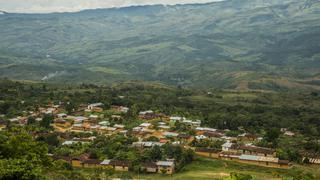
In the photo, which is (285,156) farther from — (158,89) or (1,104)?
(158,89)

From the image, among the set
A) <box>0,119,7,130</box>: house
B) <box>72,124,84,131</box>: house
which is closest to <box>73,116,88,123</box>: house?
<box>72,124,84,131</box>: house

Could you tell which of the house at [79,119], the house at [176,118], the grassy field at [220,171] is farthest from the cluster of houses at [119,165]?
the house at [176,118]

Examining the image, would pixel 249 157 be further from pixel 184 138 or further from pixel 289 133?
pixel 289 133

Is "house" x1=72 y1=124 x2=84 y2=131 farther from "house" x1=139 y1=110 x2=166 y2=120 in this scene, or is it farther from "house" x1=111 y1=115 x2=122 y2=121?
"house" x1=139 y1=110 x2=166 y2=120

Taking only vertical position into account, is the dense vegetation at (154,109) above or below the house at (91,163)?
above

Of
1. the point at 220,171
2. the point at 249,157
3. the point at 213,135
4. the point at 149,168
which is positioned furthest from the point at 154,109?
the point at 220,171

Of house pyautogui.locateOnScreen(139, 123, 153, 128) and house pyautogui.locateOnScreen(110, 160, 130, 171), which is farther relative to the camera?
house pyautogui.locateOnScreen(139, 123, 153, 128)

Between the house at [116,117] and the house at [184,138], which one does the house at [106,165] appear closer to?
the house at [184,138]

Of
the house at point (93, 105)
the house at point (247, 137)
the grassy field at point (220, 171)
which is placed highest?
the house at point (93, 105)
